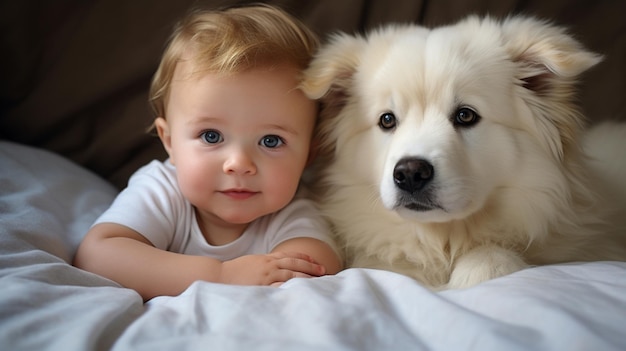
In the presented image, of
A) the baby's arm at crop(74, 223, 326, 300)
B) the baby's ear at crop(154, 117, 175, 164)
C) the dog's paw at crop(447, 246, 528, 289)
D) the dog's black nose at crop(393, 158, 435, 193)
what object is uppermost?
Answer: the dog's black nose at crop(393, 158, 435, 193)

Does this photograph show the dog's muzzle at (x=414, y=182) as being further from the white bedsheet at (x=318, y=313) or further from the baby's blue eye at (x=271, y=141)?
the baby's blue eye at (x=271, y=141)

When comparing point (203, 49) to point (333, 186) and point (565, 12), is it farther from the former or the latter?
point (565, 12)

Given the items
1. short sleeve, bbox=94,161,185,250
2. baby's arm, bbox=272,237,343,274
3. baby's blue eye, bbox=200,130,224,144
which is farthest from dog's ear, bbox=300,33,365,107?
short sleeve, bbox=94,161,185,250

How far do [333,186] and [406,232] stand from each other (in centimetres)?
30

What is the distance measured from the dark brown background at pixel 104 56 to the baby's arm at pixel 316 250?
3.19 ft

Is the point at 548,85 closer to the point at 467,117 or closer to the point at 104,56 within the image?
the point at 467,117

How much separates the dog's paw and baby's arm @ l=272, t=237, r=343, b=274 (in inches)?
13.7

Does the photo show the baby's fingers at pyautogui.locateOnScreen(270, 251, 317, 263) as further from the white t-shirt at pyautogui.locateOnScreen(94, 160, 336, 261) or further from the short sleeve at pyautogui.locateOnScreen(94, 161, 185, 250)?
the short sleeve at pyautogui.locateOnScreen(94, 161, 185, 250)

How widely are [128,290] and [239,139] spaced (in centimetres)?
55

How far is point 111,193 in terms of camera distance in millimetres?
2299

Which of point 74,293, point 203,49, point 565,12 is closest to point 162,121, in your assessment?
point 203,49

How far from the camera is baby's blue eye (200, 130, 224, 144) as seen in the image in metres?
1.76

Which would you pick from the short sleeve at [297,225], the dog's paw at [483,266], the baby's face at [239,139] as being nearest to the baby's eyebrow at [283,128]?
the baby's face at [239,139]

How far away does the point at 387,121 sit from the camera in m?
1.79
